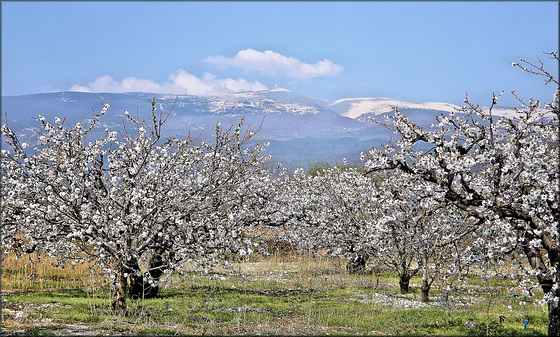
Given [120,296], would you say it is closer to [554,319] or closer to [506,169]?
[506,169]

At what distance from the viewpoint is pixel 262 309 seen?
1534 cm

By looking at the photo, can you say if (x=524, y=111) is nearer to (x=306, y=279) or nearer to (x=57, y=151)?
(x=57, y=151)

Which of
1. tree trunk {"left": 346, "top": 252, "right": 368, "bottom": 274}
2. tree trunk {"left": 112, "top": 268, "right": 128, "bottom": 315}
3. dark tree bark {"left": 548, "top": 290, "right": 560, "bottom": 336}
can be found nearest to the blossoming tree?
dark tree bark {"left": 548, "top": 290, "right": 560, "bottom": 336}

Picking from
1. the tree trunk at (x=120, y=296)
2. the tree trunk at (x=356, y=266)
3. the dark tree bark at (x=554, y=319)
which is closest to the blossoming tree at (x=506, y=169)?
the dark tree bark at (x=554, y=319)

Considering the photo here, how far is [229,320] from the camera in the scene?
12.9m

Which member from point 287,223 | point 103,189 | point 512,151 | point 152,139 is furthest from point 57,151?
point 512,151

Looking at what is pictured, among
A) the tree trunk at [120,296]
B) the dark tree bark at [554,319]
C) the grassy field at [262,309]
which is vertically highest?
the dark tree bark at [554,319]

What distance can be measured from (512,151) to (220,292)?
14430 mm

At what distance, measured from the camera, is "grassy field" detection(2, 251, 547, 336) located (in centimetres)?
1142

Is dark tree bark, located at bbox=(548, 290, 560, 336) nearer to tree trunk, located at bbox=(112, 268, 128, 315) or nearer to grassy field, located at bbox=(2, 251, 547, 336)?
grassy field, located at bbox=(2, 251, 547, 336)

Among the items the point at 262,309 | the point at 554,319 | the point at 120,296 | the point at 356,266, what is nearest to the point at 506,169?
the point at 554,319

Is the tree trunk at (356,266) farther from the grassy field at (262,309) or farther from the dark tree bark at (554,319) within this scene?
the dark tree bark at (554,319)

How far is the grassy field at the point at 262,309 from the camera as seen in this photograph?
11.4 meters

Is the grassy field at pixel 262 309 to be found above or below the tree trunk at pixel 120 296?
below
